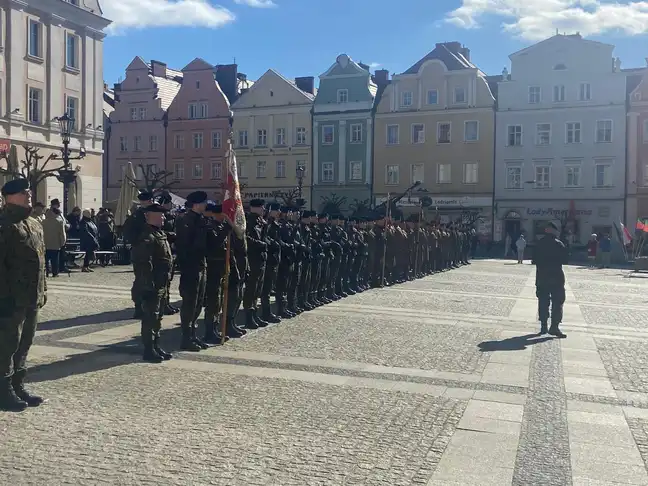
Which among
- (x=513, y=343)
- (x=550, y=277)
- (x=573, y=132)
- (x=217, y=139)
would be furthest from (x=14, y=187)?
(x=217, y=139)

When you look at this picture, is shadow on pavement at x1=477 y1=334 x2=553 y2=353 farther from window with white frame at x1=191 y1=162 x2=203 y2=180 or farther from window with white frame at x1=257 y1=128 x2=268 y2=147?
window with white frame at x1=191 y1=162 x2=203 y2=180

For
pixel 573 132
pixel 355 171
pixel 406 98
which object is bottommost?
pixel 355 171

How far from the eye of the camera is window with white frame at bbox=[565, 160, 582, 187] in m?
46.9

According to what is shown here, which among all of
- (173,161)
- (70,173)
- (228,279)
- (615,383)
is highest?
(173,161)

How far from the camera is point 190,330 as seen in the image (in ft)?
29.8

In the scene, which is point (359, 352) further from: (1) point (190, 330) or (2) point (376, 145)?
(2) point (376, 145)

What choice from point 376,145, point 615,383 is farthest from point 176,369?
point 376,145

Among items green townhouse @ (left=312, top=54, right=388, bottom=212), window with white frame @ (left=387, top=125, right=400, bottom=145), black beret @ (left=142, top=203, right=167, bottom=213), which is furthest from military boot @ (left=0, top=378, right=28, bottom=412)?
window with white frame @ (left=387, top=125, right=400, bottom=145)

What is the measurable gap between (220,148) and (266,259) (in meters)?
45.1

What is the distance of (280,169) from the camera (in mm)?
54344

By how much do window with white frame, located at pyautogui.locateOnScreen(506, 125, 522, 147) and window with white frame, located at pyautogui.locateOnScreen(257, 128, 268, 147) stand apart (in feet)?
59.8

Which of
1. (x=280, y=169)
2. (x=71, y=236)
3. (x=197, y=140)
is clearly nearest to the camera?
(x=71, y=236)

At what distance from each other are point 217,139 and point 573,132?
86.7 feet

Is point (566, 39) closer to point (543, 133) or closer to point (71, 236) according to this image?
point (543, 133)
